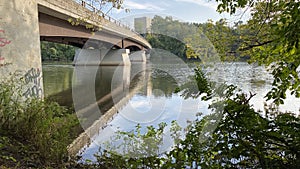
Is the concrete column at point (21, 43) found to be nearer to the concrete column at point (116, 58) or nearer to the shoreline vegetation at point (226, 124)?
the shoreline vegetation at point (226, 124)

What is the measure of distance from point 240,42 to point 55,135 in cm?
329

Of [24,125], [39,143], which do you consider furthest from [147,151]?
[24,125]

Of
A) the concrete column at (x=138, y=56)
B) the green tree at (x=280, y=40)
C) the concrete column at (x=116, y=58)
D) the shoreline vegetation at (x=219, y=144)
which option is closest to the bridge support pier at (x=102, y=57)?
the concrete column at (x=116, y=58)

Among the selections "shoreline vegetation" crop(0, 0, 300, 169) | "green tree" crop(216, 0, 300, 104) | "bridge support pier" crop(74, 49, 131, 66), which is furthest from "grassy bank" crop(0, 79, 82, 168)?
"bridge support pier" crop(74, 49, 131, 66)

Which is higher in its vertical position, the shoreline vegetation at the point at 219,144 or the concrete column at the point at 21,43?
the concrete column at the point at 21,43

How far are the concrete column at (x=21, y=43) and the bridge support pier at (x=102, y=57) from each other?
26564 millimetres

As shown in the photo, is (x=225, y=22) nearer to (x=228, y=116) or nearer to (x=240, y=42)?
(x=240, y=42)

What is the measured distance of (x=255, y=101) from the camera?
27.1ft

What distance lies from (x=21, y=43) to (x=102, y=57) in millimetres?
29840

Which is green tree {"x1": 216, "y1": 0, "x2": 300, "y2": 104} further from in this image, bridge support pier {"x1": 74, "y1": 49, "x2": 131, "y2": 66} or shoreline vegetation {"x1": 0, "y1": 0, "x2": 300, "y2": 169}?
bridge support pier {"x1": 74, "y1": 49, "x2": 131, "y2": 66}

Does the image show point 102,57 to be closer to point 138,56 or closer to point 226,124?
point 138,56

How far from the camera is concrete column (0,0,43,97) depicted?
4898 mm

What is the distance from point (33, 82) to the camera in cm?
599

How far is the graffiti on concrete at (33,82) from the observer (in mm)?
5711
